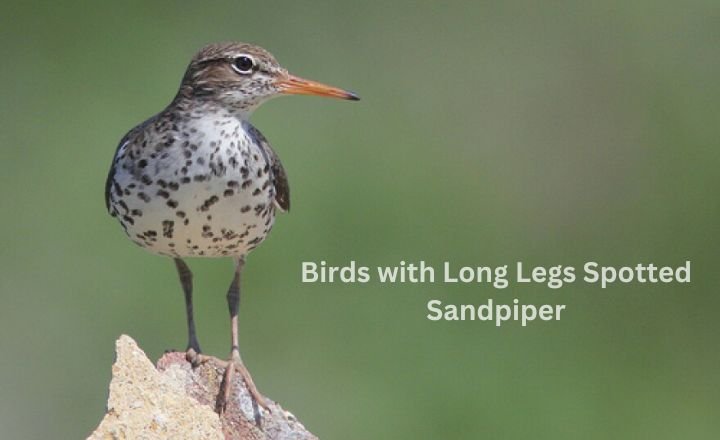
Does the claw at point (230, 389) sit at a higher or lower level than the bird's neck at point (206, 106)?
lower

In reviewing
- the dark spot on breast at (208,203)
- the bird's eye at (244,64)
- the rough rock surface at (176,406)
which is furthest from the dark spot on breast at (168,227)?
the bird's eye at (244,64)

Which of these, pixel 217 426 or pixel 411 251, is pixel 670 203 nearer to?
pixel 411 251

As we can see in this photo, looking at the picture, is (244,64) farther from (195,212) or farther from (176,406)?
(176,406)

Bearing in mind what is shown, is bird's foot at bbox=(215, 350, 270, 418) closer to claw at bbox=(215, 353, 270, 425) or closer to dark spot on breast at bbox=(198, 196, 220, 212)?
claw at bbox=(215, 353, 270, 425)

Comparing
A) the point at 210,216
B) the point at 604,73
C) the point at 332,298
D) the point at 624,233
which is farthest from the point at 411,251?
the point at 210,216

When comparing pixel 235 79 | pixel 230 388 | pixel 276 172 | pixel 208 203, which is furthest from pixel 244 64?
pixel 230 388

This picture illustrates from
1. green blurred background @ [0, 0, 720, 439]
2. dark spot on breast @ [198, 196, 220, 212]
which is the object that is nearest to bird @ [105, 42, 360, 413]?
dark spot on breast @ [198, 196, 220, 212]

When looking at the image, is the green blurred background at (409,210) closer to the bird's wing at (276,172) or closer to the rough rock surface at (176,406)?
the bird's wing at (276,172)
